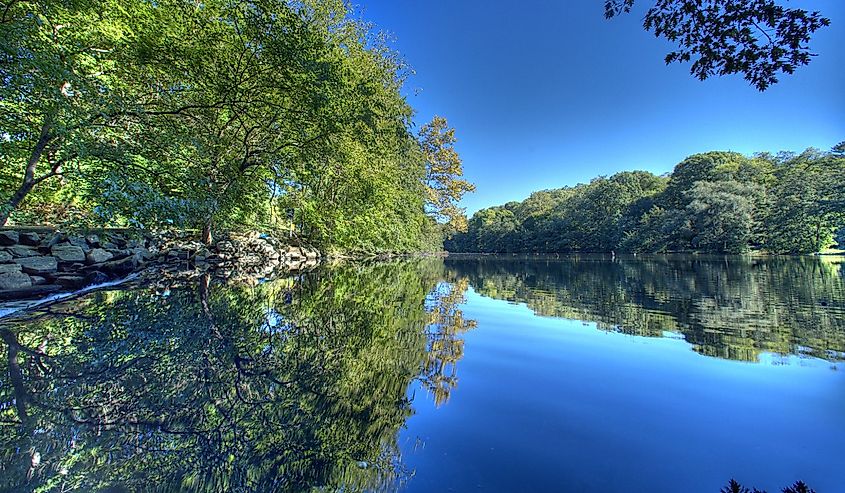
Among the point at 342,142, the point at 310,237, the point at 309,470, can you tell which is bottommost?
the point at 309,470

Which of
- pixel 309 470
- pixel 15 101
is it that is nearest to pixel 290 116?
pixel 15 101

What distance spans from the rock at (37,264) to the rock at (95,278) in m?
0.69

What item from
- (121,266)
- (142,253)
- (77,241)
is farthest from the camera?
(142,253)

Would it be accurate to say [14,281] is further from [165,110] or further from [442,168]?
[442,168]

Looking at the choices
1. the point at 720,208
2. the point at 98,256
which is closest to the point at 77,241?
the point at 98,256

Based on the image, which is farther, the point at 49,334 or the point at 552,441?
the point at 49,334

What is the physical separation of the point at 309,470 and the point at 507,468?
1.13 m

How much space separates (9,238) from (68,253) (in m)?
1.23

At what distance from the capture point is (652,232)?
46750mm

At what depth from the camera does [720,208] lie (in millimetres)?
38594

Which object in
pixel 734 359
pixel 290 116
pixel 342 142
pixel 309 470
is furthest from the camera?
pixel 342 142

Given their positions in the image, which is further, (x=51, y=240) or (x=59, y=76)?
(x=51, y=240)

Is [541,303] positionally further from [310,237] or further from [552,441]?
[310,237]

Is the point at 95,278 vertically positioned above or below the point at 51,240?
below
